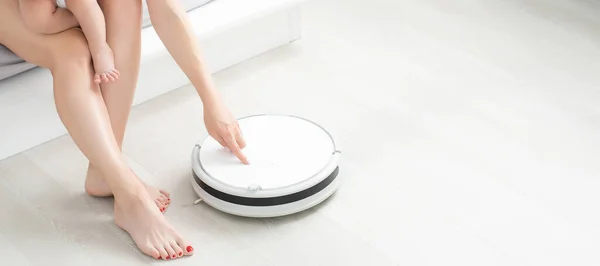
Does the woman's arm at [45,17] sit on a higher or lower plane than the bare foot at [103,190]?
higher

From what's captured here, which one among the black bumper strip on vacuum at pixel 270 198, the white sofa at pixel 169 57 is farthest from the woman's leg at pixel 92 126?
the white sofa at pixel 169 57

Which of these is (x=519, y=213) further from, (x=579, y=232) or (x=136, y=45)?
(x=136, y=45)

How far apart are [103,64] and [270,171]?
0.42 meters

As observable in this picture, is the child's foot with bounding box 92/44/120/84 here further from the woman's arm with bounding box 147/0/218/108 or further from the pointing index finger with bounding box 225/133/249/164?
the pointing index finger with bounding box 225/133/249/164

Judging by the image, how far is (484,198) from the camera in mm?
2100

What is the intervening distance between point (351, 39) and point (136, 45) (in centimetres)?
95

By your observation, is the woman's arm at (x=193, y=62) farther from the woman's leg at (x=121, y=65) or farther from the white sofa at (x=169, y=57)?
the white sofa at (x=169, y=57)

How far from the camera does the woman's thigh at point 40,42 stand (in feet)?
6.45

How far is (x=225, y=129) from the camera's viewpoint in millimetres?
2084

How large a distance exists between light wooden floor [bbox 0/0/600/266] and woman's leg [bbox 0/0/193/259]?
2.0 inches

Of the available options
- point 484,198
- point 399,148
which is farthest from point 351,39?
point 484,198

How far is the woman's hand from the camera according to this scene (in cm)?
207

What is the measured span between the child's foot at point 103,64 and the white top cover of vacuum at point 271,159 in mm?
289

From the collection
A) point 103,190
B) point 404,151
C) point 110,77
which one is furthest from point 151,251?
point 404,151
